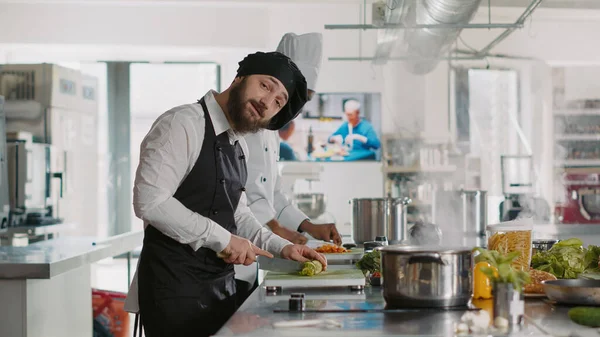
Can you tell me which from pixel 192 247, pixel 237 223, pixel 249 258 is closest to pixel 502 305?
pixel 249 258

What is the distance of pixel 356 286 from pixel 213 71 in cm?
685

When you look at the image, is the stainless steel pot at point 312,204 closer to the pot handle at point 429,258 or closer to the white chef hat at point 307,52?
the white chef hat at point 307,52

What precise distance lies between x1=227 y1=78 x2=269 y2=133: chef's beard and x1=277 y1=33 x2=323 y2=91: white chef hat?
4.06 ft

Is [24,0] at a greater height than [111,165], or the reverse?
[24,0]

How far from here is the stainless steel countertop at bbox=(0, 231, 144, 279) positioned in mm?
2836

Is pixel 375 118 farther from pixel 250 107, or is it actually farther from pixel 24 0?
pixel 250 107

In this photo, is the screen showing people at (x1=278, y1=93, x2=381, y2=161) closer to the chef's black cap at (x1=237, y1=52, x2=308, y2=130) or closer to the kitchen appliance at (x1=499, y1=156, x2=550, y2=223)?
the kitchen appliance at (x1=499, y1=156, x2=550, y2=223)

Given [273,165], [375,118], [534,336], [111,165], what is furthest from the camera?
[111,165]

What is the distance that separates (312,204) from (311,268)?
457 centimetres

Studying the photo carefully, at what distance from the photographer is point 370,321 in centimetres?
155

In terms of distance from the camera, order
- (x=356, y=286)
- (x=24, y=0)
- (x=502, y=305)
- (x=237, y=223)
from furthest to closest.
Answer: (x=24, y=0) → (x=237, y=223) → (x=356, y=286) → (x=502, y=305)

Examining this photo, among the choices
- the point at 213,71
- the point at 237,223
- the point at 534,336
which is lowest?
the point at 534,336

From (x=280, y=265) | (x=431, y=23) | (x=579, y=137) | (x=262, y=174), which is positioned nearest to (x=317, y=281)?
(x=280, y=265)

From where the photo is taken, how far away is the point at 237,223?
2469mm
